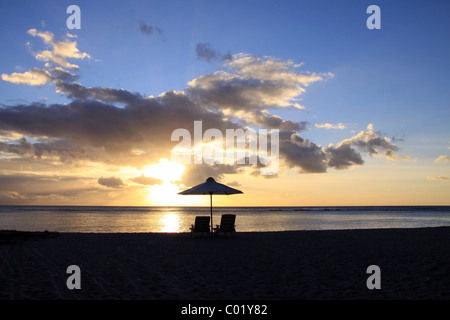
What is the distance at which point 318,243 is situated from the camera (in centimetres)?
1277

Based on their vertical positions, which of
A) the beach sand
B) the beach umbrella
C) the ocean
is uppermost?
the beach umbrella

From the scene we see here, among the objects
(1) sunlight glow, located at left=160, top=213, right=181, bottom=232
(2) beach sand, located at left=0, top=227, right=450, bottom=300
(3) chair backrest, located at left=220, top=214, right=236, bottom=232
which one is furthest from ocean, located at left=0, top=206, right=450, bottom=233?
(2) beach sand, located at left=0, top=227, right=450, bottom=300

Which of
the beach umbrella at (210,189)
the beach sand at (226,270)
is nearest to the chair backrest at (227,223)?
the beach umbrella at (210,189)

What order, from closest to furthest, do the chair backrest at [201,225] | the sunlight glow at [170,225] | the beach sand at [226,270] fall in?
the beach sand at [226,270] < the chair backrest at [201,225] < the sunlight glow at [170,225]

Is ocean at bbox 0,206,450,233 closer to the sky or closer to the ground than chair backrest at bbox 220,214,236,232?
closer to the ground

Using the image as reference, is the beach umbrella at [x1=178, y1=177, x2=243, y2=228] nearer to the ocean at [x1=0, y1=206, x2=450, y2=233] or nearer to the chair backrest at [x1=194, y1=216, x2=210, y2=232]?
the chair backrest at [x1=194, y1=216, x2=210, y2=232]

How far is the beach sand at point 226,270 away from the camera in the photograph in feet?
19.6

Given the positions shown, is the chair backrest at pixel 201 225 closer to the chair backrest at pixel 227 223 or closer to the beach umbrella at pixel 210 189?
the chair backrest at pixel 227 223

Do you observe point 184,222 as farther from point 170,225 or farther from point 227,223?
point 227,223

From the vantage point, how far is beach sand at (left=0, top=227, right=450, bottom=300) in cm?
599

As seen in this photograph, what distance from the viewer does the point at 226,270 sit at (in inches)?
316

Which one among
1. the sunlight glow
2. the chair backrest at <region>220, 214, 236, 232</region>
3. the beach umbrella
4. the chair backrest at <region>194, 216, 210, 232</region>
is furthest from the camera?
the sunlight glow

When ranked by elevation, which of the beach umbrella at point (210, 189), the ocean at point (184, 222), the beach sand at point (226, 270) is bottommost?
the ocean at point (184, 222)

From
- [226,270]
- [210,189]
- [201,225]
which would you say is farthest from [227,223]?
[226,270]
